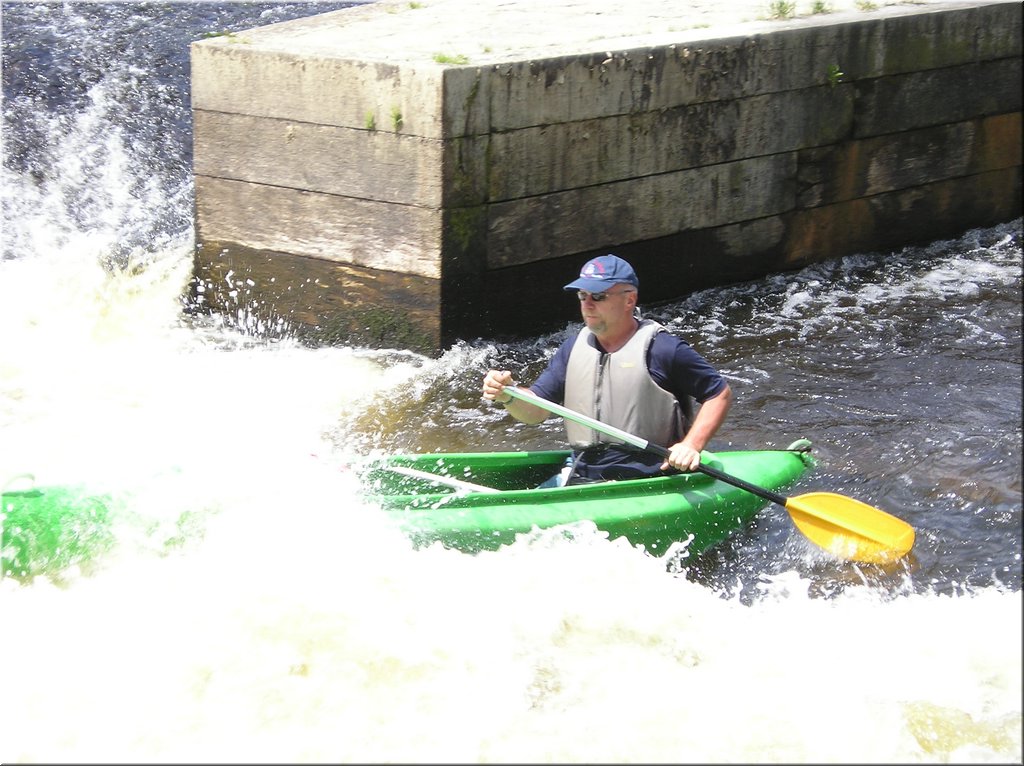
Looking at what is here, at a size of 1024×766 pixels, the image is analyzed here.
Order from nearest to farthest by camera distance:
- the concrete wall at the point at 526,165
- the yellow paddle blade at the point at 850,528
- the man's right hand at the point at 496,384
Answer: the man's right hand at the point at 496,384
the yellow paddle blade at the point at 850,528
the concrete wall at the point at 526,165

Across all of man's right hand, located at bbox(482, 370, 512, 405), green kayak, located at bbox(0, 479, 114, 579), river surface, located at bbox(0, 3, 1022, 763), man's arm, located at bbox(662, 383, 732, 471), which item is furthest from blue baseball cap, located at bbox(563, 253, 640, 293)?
green kayak, located at bbox(0, 479, 114, 579)

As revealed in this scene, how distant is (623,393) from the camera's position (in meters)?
4.53

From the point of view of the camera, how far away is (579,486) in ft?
14.6

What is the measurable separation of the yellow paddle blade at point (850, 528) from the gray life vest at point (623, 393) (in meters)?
0.54

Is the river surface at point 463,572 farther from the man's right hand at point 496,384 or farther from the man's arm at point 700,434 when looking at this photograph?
the man's right hand at point 496,384

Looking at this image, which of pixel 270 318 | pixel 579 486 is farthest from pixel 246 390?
pixel 579 486

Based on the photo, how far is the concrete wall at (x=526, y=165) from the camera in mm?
6438

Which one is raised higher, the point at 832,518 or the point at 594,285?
the point at 594,285

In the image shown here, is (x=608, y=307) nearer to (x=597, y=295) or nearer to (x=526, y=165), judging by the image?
(x=597, y=295)

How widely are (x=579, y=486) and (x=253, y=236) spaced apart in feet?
10.7

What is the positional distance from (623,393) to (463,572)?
34.6 inches

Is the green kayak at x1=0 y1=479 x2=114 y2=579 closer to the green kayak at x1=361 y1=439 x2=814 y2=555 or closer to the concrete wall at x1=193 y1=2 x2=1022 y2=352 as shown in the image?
the green kayak at x1=361 y1=439 x2=814 y2=555

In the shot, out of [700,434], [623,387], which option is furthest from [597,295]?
[700,434]

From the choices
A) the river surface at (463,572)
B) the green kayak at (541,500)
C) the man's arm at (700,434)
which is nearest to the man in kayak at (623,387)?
the man's arm at (700,434)
